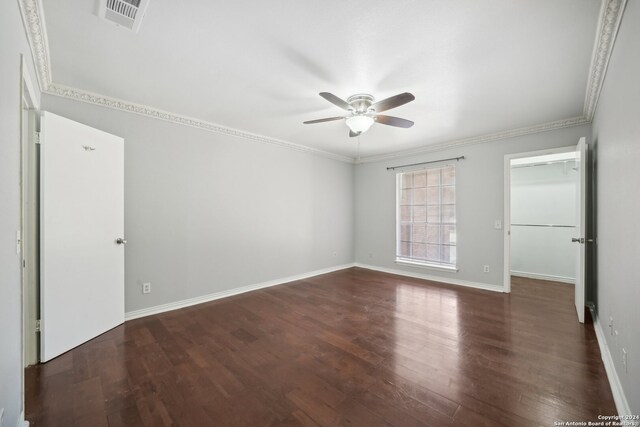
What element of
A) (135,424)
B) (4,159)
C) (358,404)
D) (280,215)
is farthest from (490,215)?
(4,159)

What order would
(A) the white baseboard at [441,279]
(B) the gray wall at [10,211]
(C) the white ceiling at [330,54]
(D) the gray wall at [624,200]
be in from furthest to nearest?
1. (A) the white baseboard at [441,279]
2. (C) the white ceiling at [330,54]
3. (D) the gray wall at [624,200]
4. (B) the gray wall at [10,211]

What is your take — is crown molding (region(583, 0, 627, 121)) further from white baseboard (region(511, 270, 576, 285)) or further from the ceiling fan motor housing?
white baseboard (region(511, 270, 576, 285))

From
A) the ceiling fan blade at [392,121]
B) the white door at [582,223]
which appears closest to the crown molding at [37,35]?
the ceiling fan blade at [392,121]

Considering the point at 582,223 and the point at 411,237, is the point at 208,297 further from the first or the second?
the point at 582,223

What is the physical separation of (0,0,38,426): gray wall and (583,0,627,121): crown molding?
327 cm

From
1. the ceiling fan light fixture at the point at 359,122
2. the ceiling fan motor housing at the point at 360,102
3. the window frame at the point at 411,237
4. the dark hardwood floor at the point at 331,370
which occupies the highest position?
the ceiling fan motor housing at the point at 360,102

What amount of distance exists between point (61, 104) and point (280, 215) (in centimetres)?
299

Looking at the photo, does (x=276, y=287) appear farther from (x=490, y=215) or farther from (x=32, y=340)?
(x=490, y=215)

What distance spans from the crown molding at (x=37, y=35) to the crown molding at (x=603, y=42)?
3.43m

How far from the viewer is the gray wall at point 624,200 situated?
1.38m

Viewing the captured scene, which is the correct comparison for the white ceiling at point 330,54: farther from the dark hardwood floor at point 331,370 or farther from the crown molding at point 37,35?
the dark hardwood floor at point 331,370

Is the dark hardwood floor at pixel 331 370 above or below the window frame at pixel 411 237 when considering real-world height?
below

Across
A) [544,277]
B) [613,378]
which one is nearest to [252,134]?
[613,378]

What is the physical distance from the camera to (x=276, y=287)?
439 centimetres
